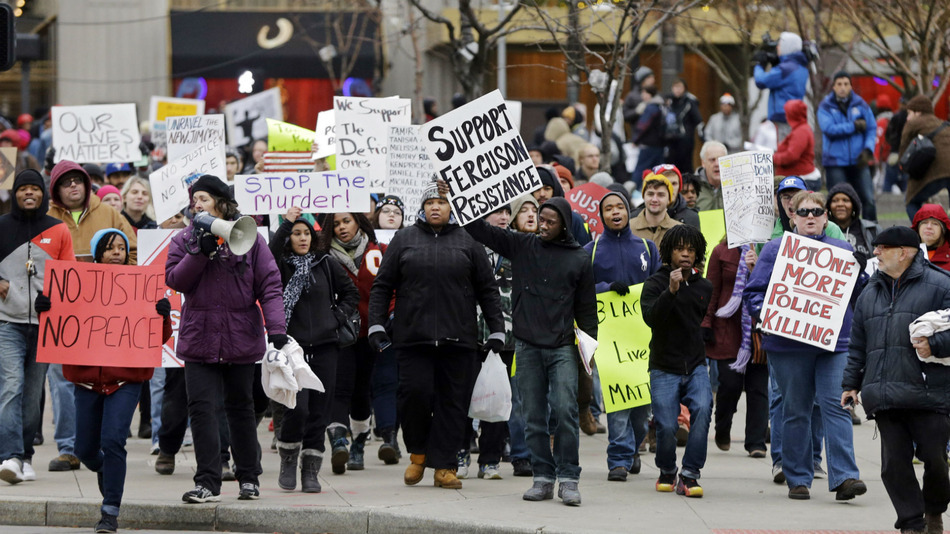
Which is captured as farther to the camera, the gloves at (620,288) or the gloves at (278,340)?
the gloves at (620,288)

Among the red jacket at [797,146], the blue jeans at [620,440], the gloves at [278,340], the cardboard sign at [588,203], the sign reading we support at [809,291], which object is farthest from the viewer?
the red jacket at [797,146]

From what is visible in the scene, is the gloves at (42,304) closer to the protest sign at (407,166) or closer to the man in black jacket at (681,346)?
the protest sign at (407,166)

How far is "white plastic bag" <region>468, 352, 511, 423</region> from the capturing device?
957 cm

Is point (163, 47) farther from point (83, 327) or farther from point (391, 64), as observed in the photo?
point (83, 327)

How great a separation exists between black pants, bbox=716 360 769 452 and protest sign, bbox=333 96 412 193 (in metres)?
3.37

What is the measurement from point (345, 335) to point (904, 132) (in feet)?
26.0

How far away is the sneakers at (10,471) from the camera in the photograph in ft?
31.8

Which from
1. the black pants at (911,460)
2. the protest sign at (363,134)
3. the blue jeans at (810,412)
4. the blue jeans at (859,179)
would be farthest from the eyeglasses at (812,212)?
the blue jeans at (859,179)

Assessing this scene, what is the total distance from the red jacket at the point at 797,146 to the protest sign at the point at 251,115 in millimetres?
7243

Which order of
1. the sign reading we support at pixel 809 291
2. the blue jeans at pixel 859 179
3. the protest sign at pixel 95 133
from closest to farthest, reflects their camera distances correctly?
the sign reading we support at pixel 809 291
the protest sign at pixel 95 133
the blue jeans at pixel 859 179

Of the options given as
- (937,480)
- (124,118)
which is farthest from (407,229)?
Answer: (124,118)

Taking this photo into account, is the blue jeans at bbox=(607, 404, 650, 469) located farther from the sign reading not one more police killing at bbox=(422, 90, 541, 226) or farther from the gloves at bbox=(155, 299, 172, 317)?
the gloves at bbox=(155, 299, 172, 317)

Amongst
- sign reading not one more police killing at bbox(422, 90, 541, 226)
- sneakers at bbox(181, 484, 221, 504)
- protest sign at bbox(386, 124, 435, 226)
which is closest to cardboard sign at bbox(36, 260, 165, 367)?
sneakers at bbox(181, 484, 221, 504)

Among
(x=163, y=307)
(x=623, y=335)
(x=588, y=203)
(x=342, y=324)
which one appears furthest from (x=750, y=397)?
(x=163, y=307)
